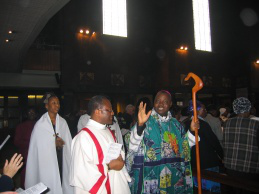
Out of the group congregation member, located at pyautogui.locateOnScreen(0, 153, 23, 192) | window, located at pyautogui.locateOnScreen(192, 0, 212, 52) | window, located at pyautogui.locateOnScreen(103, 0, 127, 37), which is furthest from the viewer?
window, located at pyautogui.locateOnScreen(192, 0, 212, 52)

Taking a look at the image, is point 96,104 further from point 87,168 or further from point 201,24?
point 201,24

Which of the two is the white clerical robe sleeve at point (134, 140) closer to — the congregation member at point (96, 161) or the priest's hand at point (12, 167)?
the congregation member at point (96, 161)

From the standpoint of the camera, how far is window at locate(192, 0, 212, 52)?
56.7 ft

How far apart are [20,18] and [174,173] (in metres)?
5.26

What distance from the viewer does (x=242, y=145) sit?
3104mm

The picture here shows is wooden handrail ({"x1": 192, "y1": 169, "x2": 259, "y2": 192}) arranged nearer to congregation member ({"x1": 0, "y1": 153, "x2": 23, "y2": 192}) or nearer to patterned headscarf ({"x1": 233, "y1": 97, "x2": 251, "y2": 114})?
patterned headscarf ({"x1": 233, "y1": 97, "x2": 251, "y2": 114})

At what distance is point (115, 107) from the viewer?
1413 centimetres

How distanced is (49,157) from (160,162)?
1.88 m

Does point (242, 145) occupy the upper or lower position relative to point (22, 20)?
lower

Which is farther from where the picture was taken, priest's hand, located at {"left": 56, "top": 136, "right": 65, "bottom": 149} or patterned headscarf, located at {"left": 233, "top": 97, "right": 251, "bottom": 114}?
priest's hand, located at {"left": 56, "top": 136, "right": 65, "bottom": 149}

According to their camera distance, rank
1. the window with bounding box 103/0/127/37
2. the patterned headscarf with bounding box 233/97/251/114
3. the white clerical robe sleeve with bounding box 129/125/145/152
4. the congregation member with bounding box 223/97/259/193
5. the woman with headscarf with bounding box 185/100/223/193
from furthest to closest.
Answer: the window with bounding box 103/0/127/37, the woman with headscarf with bounding box 185/100/223/193, the patterned headscarf with bounding box 233/97/251/114, the congregation member with bounding box 223/97/259/193, the white clerical robe sleeve with bounding box 129/125/145/152

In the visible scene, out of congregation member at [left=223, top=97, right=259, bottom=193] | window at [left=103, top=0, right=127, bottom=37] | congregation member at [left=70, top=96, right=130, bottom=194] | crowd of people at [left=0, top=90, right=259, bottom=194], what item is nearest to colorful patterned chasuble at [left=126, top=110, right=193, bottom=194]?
crowd of people at [left=0, top=90, right=259, bottom=194]

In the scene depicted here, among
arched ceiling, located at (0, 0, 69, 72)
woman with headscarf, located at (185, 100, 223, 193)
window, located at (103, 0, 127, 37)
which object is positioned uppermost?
window, located at (103, 0, 127, 37)

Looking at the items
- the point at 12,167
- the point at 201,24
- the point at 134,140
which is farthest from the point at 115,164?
the point at 201,24
